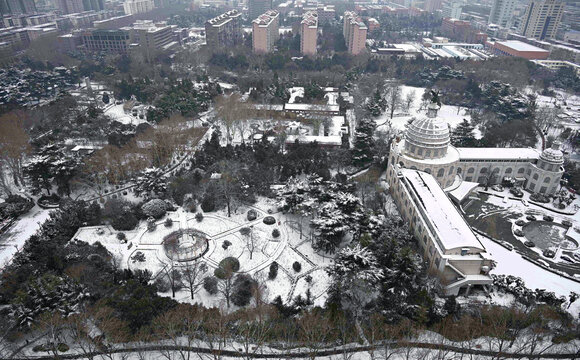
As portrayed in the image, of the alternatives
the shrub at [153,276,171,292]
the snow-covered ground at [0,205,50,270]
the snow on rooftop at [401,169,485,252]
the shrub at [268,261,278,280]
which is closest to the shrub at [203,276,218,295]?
the shrub at [153,276,171,292]

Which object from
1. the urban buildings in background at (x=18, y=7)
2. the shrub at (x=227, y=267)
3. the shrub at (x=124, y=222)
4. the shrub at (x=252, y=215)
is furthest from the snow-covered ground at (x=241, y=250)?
the urban buildings in background at (x=18, y=7)

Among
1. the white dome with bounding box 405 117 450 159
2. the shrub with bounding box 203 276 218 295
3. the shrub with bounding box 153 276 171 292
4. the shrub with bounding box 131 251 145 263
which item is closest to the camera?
the shrub with bounding box 203 276 218 295

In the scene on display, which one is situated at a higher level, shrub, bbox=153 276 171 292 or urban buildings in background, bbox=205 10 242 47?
urban buildings in background, bbox=205 10 242 47

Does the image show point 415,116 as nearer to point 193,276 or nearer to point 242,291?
point 242,291

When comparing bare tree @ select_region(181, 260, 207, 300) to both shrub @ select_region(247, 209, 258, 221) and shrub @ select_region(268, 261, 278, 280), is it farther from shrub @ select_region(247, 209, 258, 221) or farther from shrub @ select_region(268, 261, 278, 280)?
shrub @ select_region(247, 209, 258, 221)

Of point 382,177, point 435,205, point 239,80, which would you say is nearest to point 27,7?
point 239,80

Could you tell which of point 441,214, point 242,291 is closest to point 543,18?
point 441,214
